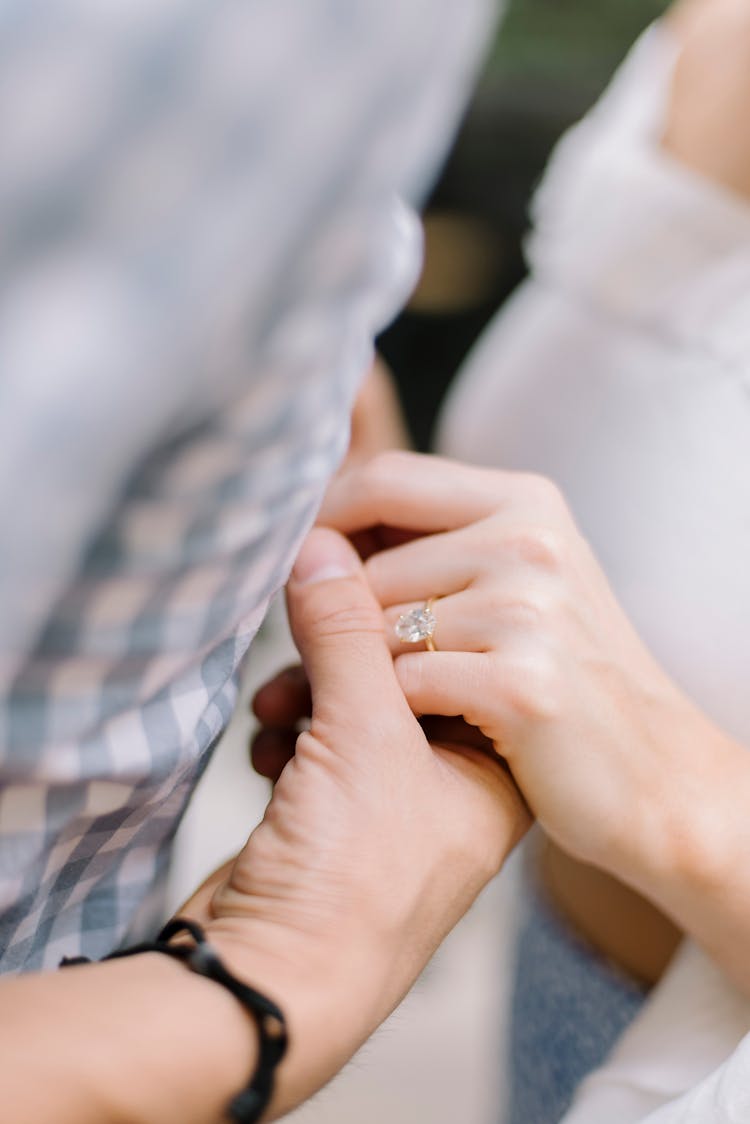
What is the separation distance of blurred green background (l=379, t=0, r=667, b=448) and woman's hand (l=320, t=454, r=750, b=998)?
983 millimetres

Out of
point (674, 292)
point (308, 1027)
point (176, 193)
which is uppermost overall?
point (176, 193)

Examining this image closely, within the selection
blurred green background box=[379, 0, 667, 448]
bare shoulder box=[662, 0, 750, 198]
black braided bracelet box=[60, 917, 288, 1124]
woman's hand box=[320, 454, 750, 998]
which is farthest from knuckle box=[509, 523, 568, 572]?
blurred green background box=[379, 0, 667, 448]

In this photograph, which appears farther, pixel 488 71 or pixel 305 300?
pixel 488 71

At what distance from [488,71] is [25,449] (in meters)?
1.29

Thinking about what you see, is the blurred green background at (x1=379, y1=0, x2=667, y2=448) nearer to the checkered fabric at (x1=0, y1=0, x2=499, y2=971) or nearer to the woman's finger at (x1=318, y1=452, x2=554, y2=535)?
the woman's finger at (x1=318, y1=452, x2=554, y2=535)

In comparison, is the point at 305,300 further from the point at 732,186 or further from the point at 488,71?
the point at 488,71

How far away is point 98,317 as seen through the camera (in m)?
0.21

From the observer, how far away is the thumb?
0.40 metres

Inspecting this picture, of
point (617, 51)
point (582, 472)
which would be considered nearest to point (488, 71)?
point (617, 51)

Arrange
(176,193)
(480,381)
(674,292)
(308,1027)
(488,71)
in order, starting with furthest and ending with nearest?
(488,71)
(480,381)
(674,292)
(308,1027)
(176,193)

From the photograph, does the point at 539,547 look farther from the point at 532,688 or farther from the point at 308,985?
the point at 308,985

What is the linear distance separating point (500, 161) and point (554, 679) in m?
1.11

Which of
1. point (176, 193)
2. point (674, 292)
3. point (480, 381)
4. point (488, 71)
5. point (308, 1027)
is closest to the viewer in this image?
point (176, 193)

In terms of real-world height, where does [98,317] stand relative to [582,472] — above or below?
above
